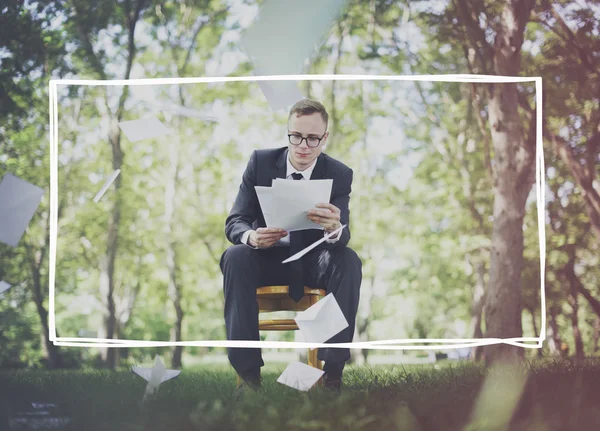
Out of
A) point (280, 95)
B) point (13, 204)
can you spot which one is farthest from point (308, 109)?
point (13, 204)

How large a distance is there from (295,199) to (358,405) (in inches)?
25.7

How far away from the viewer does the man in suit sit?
1.76 meters

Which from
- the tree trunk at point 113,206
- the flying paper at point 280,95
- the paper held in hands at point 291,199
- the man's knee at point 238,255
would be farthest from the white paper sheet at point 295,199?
the tree trunk at point 113,206

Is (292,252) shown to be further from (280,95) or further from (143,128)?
(143,128)

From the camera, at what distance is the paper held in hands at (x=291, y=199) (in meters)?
1.81

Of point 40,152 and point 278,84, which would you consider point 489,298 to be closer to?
point 278,84

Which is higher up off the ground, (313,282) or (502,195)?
(502,195)

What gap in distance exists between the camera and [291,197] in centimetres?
182

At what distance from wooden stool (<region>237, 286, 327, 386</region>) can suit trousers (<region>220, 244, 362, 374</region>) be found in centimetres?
3

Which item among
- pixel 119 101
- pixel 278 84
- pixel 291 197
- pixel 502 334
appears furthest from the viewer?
pixel 119 101

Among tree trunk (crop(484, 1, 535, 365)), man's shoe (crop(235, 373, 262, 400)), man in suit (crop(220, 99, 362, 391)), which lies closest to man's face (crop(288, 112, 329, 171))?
man in suit (crop(220, 99, 362, 391))

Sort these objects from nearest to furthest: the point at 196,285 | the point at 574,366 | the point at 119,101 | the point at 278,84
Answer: the point at 574,366 → the point at 278,84 → the point at 119,101 → the point at 196,285

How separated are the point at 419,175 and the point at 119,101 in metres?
3.48

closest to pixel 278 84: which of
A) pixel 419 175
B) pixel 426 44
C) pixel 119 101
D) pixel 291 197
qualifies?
pixel 291 197
